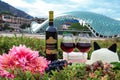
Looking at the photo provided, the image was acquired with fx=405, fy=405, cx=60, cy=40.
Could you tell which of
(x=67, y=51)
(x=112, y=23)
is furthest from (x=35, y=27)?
(x=67, y=51)

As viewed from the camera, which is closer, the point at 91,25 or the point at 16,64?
the point at 16,64

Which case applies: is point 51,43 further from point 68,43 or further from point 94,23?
→ point 94,23

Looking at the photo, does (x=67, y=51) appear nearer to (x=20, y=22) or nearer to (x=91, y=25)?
(x=91, y=25)

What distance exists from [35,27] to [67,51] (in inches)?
2986

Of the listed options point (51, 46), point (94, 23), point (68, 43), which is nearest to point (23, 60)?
point (51, 46)

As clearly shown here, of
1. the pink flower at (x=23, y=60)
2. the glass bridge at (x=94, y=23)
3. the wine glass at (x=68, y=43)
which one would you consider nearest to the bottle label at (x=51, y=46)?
the wine glass at (x=68, y=43)

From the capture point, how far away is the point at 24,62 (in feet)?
9.52

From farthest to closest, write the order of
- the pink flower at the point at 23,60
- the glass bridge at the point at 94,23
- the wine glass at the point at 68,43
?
the glass bridge at the point at 94,23
the wine glass at the point at 68,43
the pink flower at the point at 23,60

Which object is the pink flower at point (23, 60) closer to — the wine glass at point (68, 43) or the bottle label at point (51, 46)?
the bottle label at point (51, 46)

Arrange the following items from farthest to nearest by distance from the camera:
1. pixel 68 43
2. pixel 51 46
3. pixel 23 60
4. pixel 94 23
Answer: pixel 94 23
pixel 68 43
pixel 51 46
pixel 23 60

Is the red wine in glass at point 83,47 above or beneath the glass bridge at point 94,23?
above

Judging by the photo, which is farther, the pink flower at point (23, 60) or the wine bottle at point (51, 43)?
the wine bottle at point (51, 43)

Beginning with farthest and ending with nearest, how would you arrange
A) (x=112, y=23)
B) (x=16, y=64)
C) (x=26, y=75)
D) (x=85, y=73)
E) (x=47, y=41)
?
(x=112, y=23)
(x=47, y=41)
(x=16, y=64)
(x=85, y=73)
(x=26, y=75)

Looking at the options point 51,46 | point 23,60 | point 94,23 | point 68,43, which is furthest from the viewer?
point 94,23
